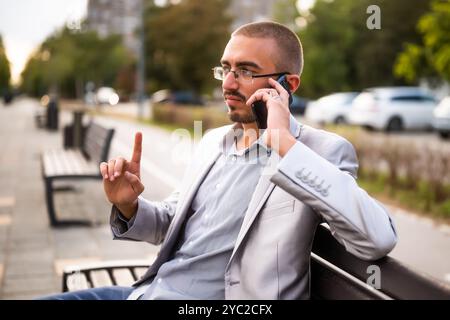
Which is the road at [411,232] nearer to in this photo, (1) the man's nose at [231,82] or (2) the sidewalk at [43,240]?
(1) the man's nose at [231,82]

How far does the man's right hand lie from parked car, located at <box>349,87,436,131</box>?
70.5ft

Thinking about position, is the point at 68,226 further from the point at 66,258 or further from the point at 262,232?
the point at 262,232

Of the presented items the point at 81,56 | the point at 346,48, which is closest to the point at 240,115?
the point at 81,56

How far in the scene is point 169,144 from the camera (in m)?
17.3

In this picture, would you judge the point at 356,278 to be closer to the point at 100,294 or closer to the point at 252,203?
the point at 252,203

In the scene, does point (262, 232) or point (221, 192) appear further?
point (221, 192)

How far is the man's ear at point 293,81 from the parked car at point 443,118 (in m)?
18.7

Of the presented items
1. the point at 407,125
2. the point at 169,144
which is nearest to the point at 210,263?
the point at 169,144

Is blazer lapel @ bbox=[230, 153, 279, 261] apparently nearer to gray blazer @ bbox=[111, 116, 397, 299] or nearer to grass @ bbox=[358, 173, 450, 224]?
gray blazer @ bbox=[111, 116, 397, 299]

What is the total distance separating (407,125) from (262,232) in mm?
23048

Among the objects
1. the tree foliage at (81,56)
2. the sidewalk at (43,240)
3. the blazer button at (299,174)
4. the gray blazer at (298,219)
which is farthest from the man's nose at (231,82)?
the tree foliage at (81,56)

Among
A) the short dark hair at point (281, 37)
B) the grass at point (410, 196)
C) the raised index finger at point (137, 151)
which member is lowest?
the grass at point (410, 196)

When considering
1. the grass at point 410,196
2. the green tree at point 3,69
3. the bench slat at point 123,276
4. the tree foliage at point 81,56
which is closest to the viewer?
the bench slat at point 123,276

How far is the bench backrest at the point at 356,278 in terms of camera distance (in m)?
1.51
